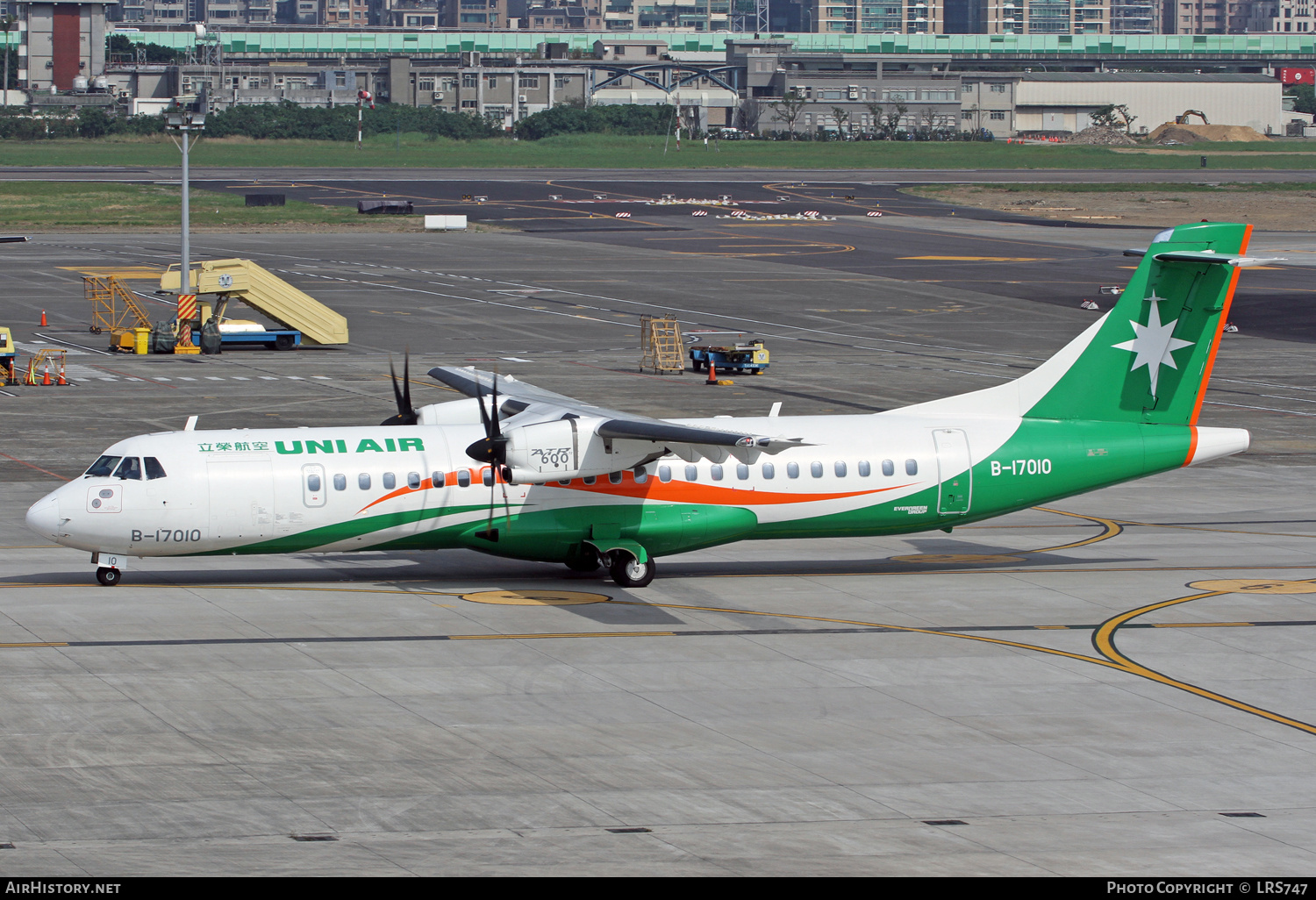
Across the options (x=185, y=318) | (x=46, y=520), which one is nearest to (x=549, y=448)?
(x=46, y=520)

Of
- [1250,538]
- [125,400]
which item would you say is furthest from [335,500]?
[125,400]

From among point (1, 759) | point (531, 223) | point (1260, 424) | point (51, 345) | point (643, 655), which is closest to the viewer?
point (1, 759)

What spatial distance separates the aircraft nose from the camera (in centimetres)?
2897

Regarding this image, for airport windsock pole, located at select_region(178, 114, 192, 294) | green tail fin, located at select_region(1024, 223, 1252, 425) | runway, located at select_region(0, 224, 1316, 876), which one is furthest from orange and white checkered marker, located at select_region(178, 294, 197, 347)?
green tail fin, located at select_region(1024, 223, 1252, 425)

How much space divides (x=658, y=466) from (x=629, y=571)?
7.07ft

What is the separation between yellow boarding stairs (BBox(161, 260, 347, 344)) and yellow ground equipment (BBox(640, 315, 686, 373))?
13785mm

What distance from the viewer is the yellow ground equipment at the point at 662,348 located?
6206 centimetres

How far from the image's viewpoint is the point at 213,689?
2359cm

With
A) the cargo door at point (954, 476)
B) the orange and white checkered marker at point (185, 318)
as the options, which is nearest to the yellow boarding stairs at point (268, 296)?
the orange and white checkered marker at point (185, 318)

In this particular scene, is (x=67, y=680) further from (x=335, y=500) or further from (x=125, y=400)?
(x=125, y=400)

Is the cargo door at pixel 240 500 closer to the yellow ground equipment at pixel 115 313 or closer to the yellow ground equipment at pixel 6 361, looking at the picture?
the yellow ground equipment at pixel 6 361

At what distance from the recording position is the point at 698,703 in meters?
23.5

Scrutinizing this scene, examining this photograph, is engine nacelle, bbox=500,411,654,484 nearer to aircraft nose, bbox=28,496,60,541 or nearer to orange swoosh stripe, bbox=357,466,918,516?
orange swoosh stripe, bbox=357,466,918,516

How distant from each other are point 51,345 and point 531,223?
56.0 meters
